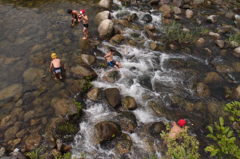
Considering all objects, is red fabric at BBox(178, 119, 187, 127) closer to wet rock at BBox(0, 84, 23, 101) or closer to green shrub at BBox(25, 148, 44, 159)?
green shrub at BBox(25, 148, 44, 159)

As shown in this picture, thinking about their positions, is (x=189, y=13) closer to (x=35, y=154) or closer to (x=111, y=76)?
(x=111, y=76)

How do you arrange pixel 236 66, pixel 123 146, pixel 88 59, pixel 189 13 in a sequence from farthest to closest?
pixel 189 13 → pixel 236 66 → pixel 88 59 → pixel 123 146

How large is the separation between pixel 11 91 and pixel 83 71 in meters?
3.75

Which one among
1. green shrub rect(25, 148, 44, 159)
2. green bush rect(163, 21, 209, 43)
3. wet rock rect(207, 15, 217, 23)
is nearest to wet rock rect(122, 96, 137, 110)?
green shrub rect(25, 148, 44, 159)

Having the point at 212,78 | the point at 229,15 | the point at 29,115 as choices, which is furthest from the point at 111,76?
the point at 229,15

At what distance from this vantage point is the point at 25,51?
1235 centimetres

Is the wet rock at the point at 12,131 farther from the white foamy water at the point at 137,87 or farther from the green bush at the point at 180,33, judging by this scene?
the green bush at the point at 180,33

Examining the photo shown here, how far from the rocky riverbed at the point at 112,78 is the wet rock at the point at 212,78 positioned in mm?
60

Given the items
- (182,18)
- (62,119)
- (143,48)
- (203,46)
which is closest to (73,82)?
(62,119)

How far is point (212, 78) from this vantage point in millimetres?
11156

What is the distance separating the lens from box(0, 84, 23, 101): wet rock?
9746mm

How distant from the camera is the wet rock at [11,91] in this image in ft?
32.0

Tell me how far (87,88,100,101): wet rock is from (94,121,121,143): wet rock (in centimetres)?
169

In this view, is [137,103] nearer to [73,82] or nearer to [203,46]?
[73,82]
